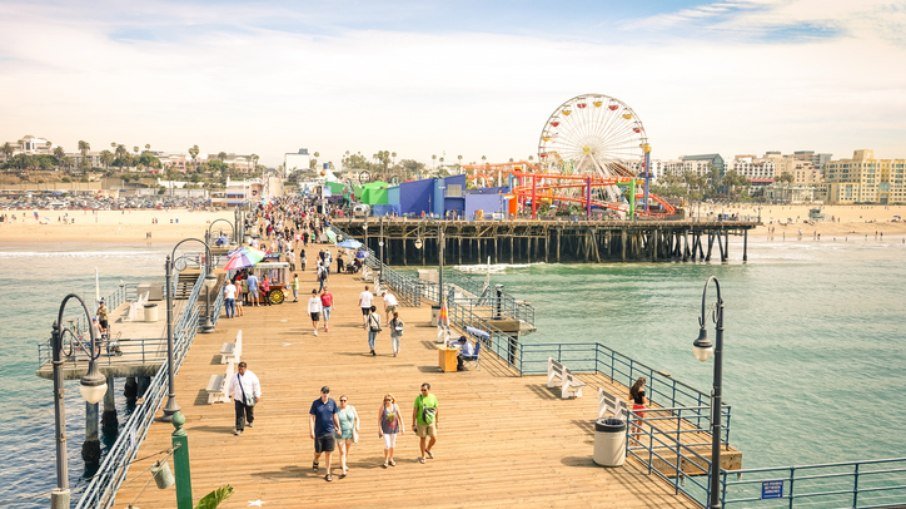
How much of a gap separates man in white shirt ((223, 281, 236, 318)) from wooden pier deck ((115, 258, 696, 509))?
3.99 meters

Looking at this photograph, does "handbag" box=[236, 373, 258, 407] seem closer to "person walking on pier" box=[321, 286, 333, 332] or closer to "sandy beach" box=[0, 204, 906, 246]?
"person walking on pier" box=[321, 286, 333, 332]

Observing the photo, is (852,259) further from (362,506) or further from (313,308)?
(362,506)

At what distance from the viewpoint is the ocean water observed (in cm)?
2200

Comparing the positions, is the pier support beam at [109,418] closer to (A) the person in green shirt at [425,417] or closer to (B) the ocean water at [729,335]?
(B) the ocean water at [729,335]

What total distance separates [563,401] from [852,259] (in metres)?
82.1

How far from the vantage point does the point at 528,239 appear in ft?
246

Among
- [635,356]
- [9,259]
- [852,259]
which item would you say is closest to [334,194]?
[9,259]

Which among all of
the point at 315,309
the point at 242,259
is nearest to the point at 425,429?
the point at 315,309

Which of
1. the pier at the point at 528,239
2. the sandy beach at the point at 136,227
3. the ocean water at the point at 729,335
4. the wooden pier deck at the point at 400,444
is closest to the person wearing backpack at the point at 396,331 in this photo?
the wooden pier deck at the point at 400,444

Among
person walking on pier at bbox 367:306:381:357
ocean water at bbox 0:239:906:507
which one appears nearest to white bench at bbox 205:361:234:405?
person walking on pier at bbox 367:306:381:357

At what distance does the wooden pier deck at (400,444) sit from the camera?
10523mm

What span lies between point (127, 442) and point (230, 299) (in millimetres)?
9135

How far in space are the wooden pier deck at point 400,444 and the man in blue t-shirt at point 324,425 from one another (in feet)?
1.51

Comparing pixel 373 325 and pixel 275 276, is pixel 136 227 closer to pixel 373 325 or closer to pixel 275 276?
pixel 275 276
